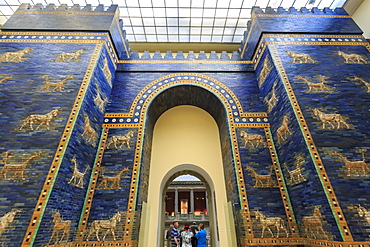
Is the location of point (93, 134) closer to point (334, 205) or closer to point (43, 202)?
point (43, 202)

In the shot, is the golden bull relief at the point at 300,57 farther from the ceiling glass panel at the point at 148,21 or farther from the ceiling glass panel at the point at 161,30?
the ceiling glass panel at the point at 148,21

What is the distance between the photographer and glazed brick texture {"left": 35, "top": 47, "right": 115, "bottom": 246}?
3672 mm

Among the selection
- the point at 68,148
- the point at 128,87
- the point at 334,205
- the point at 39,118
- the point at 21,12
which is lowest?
the point at 334,205

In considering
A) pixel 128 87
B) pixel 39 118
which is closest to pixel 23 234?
pixel 39 118

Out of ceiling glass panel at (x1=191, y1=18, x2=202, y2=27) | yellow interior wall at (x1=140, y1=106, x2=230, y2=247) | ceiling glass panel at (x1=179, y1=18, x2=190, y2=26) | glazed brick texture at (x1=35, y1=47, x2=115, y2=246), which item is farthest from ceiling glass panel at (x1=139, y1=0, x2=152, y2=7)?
yellow interior wall at (x1=140, y1=106, x2=230, y2=247)

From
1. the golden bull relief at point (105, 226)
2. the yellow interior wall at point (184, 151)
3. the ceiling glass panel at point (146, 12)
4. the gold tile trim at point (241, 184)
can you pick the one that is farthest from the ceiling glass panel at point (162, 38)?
the golden bull relief at point (105, 226)

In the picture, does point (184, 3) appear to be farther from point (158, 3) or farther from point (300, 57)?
point (300, 57)

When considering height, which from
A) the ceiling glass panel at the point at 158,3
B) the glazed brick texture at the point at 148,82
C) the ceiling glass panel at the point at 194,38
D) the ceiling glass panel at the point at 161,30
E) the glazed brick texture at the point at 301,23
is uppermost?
the ceiling glass panel at the point at 194,38

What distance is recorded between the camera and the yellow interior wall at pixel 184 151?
6.34 metres

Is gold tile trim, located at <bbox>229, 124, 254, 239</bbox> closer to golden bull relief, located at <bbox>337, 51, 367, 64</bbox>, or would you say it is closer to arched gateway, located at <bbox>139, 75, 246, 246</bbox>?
arched gateway, located at <bbox>139, 75, 246, 246</bbox>

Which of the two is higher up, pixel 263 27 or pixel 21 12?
pixel 21 12

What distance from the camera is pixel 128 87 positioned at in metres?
6.65

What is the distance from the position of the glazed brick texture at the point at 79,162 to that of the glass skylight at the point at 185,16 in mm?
3563

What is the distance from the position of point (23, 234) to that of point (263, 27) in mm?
8133
